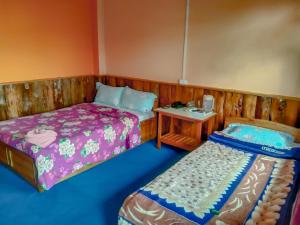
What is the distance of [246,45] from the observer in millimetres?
2846

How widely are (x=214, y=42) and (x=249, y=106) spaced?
930mm

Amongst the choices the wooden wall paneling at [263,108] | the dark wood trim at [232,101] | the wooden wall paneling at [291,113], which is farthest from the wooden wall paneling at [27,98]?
the wooden wall paneling at [291,113]

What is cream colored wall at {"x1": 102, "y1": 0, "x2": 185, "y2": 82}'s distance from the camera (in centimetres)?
346

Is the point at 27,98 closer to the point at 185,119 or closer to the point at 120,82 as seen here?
the point at 120,82

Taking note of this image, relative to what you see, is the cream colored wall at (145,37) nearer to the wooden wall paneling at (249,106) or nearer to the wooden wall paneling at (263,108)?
the wooden wall paneling at (249,106)

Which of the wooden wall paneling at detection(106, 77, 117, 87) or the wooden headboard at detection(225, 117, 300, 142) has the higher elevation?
the wooden wall paneling at detection(106, 77, 117, 87)

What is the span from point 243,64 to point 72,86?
2768 mm

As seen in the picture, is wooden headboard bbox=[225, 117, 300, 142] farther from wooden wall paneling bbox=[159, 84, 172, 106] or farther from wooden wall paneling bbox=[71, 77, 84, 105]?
wooden wall paneling bbox=[71, 77, 84, 105]

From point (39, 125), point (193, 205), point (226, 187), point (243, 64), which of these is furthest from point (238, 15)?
point (39, 125)

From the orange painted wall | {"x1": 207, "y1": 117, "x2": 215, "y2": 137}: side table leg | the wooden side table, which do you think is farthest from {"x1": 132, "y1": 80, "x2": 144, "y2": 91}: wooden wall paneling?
{"x1": 207, "y1": 117, "x2": 215, "y2": 137}: side table leg

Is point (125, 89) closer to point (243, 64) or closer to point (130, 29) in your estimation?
point (130, 29)

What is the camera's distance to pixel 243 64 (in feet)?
9.55

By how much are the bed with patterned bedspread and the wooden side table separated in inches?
27.5

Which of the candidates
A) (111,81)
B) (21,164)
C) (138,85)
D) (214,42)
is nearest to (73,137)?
(21,164)
